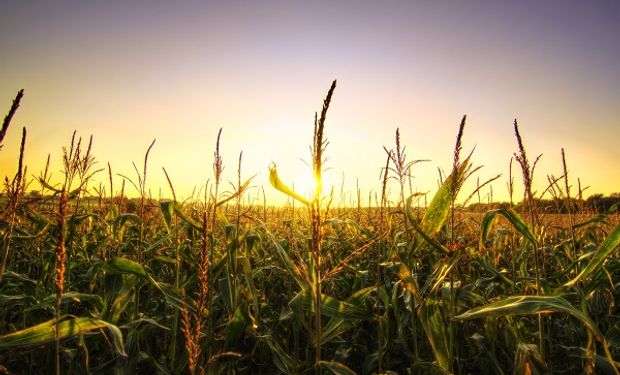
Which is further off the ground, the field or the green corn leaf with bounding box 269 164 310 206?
the green corn leaf with bounding box 269 164 310 206

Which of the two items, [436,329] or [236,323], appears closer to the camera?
[436,329]

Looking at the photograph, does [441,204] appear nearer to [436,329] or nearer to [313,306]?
[436,329]

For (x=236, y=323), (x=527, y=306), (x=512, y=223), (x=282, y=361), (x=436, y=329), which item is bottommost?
(x=282, y=361)

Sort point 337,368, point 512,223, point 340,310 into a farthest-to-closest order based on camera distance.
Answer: point 340,310, point 512,223, point 337,368

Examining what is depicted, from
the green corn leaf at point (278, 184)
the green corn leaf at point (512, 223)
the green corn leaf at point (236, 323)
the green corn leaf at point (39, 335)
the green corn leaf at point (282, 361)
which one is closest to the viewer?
the green corn leaf at point (278, 184)

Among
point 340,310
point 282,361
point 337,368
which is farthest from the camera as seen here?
point 282,361

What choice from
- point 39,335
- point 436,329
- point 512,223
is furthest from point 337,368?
point 39,335

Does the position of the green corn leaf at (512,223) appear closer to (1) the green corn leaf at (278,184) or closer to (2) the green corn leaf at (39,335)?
(1) the green corn leaf at (278,184)

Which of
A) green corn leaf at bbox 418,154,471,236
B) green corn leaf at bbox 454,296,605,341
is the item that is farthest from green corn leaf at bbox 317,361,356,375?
green corn leaf at bbox 418,154,471,236

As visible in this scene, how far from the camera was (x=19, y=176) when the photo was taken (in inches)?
51.7

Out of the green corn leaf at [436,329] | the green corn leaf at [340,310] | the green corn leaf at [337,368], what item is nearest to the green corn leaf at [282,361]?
the green corn leaf at [340,310]

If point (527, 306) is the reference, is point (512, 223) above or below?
above

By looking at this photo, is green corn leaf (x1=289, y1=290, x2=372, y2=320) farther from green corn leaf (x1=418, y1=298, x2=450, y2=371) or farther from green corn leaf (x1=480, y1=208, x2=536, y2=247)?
green corn leaf (x1=480, y1=208, x2=536, y2=247)

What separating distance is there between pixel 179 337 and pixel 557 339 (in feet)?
10.7
